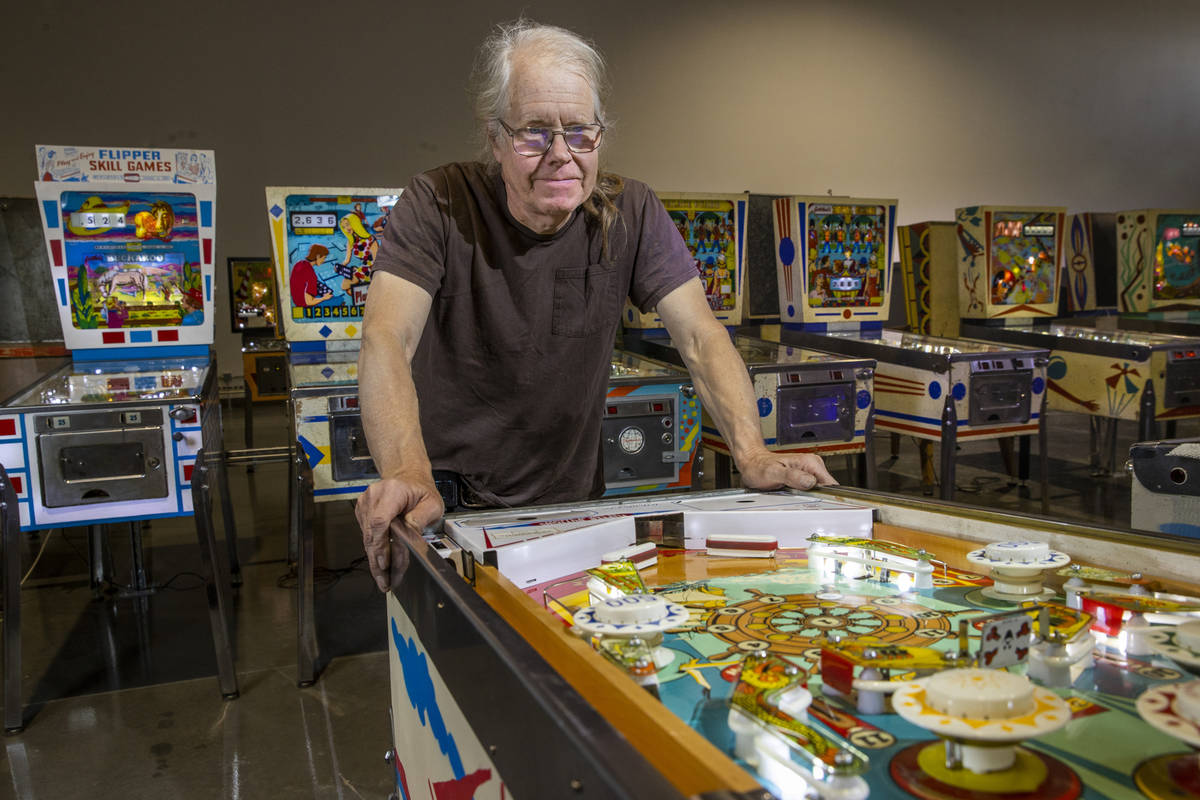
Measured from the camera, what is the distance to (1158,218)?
6.18m

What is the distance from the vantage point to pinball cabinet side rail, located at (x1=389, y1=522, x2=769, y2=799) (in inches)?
22.2

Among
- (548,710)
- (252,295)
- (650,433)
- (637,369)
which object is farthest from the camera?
(252,295)

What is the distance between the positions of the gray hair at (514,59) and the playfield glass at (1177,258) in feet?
19.8

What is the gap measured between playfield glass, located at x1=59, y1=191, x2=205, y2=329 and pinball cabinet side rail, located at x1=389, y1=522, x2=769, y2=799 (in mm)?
3189

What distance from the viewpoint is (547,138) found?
4.63ft

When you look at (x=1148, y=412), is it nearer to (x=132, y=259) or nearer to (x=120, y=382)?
(x=120, y=382)

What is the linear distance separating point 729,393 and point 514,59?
656 mm

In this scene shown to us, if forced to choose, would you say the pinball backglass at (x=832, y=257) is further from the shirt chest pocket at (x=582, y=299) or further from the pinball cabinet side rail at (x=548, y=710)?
the pinball cabinet side rail at (x=548, y=710)

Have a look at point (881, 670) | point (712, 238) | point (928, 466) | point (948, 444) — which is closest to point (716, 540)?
point (881, 670)

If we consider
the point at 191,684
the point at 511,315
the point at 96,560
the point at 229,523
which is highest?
the point at 511,315

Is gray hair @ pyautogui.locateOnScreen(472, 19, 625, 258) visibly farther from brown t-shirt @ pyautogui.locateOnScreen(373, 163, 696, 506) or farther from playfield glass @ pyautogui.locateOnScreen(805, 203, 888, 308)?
playfield glass @ pyautogui.locateOnScreen(805, 203, 888, 308)

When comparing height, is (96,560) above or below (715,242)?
below

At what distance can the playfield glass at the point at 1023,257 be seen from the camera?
548 cm

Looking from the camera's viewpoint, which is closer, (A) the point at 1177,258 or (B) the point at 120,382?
(B) the point at 120,382
